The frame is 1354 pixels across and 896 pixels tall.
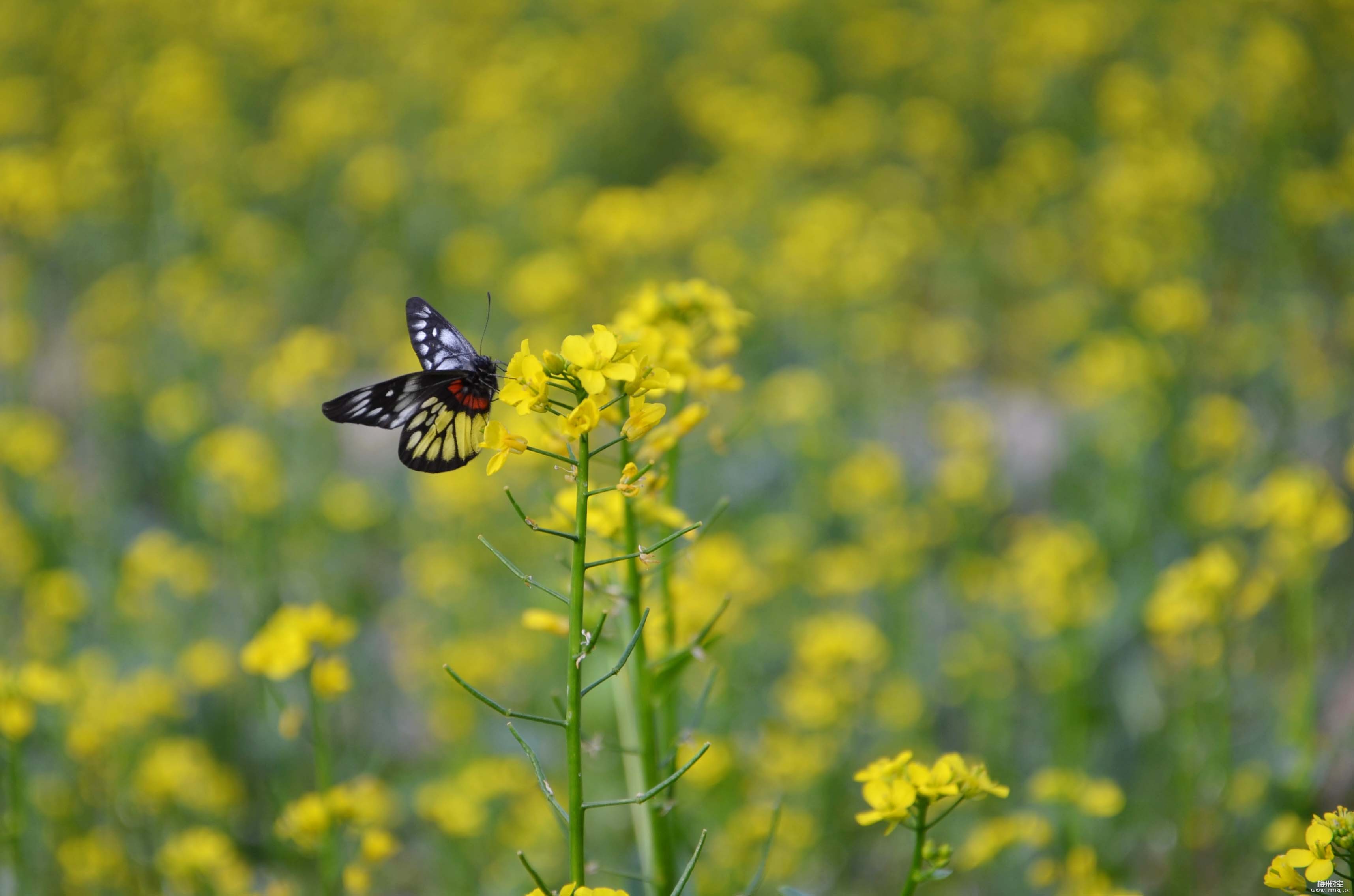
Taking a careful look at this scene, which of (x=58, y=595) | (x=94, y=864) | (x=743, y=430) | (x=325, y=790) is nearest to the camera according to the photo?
(x=325, y=790)

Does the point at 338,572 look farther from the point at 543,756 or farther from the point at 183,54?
the point at 183,54

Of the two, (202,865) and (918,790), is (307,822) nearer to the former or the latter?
(202,865)

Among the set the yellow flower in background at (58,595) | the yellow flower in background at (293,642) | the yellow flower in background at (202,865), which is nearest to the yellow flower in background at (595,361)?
the yellow flower in background at (293,642)

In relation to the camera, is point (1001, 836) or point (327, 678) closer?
point (327, 678)

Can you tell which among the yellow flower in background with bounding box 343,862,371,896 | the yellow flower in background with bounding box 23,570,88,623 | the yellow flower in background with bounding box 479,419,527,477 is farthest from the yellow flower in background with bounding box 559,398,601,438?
the yellow flower in background with bounding box 23,570,88,623

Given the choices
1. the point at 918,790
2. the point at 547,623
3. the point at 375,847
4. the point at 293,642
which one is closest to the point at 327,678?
the point at 293,642

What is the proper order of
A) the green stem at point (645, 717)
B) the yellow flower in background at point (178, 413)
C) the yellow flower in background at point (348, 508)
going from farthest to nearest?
the yellow flower in background at point (178, 413)
the yellow flower in background at point (348, 508)
the green stem at point (645, 717)

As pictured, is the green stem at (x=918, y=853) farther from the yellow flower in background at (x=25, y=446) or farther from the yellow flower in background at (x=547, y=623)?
the yellow flower in background at (x=25, y=446)

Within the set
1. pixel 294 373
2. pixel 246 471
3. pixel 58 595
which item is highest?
pixel 294 373
